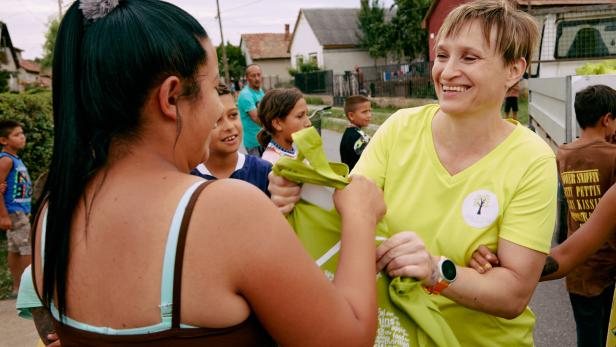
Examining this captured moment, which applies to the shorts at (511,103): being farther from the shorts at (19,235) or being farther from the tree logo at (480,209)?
the tree logo at (480,209)

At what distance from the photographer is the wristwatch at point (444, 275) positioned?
1.65 meters

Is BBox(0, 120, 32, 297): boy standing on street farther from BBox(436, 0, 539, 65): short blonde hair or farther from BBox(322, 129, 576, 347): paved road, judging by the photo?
BBox(436, 0, 539, 65): short blonde hair

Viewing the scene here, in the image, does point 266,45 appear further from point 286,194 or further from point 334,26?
point 286,194

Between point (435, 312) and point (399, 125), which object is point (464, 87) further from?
point (435, 312)

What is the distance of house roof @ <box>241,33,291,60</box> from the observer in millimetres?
59919

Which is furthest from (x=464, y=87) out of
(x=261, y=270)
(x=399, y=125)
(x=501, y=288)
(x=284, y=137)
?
(x=284, y=137)

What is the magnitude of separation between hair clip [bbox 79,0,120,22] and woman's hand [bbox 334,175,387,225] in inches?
27.9

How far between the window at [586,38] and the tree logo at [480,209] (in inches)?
329

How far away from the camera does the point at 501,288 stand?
1.72m

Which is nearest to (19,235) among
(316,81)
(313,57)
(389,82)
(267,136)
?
(267,136)

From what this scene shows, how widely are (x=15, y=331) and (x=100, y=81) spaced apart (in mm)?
4386

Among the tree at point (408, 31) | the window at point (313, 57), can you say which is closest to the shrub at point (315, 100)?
the window at point (313, 57)

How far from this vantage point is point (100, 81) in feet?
3.79

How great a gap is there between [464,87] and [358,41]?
4873 centimetres
